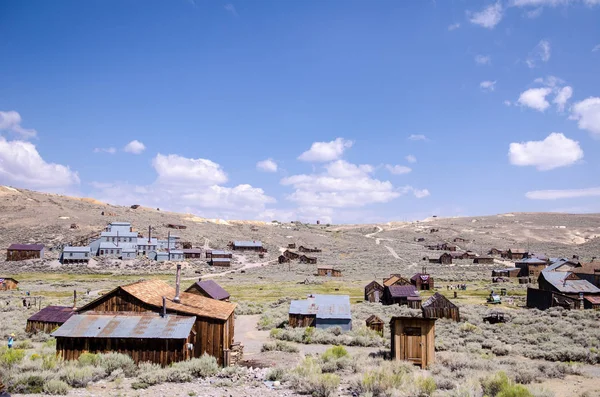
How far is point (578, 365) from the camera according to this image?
72.7 ft

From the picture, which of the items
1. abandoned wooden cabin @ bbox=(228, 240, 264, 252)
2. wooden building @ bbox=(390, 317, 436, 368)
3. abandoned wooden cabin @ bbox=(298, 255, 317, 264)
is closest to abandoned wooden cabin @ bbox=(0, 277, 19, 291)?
wooden building @ bbox=(390, 317, 436, 368)

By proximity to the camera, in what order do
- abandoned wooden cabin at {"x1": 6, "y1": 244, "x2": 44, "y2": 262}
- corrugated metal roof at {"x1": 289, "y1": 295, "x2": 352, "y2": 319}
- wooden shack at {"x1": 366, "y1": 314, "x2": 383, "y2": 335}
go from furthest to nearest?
abandoned wooden cabin at {"x1": 6, "y1": 244, "x2": 44, "y2": 262}
corrugated metal roof at {"x1": 289, "y1": 295, "x2": 352, "y2": 319}
wooden shack at {"x1": 366, "y1": 314, "x2": 383, "y2": 335}

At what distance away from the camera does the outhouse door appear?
891 inches

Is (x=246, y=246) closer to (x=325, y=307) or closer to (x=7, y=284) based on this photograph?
(x=7, y=284)

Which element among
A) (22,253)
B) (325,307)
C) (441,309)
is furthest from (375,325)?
(22,253)

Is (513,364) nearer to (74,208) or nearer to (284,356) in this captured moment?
(284,356)

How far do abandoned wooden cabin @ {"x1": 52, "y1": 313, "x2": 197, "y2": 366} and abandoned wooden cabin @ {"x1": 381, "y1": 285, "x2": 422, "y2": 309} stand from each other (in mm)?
29514

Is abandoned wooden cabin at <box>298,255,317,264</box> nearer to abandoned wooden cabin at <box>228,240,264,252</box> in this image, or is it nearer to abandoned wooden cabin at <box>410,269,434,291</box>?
abandoned wooden cabin at <box>228,240,264,252</box>

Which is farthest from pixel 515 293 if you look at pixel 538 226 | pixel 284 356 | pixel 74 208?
pixel 538 226

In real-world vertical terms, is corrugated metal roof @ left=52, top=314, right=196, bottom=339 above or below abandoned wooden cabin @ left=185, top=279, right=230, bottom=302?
above

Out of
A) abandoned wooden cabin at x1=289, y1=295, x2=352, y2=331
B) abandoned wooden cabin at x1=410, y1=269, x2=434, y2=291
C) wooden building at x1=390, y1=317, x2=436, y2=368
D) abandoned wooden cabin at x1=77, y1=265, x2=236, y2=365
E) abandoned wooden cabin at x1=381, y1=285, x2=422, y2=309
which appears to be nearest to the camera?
wooden building at x1=390, y1=317, x2=436, y2=368

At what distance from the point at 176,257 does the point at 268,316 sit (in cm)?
5811

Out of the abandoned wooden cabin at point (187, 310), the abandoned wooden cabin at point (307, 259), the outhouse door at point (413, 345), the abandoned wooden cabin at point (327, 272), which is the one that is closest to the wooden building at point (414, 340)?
the outhouse door at point (413, 345)

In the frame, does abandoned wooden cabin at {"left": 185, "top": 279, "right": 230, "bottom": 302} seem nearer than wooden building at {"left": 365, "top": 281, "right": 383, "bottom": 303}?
Yes
